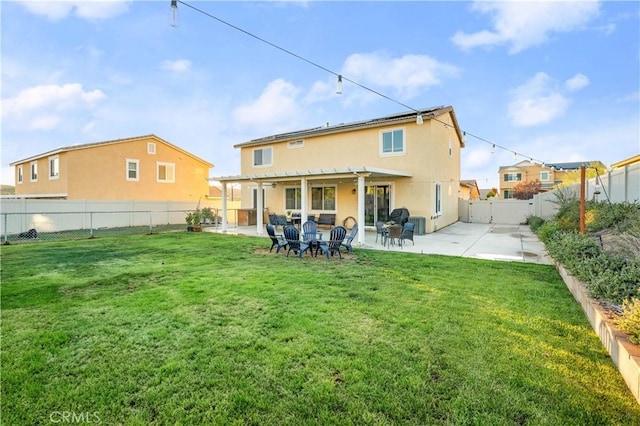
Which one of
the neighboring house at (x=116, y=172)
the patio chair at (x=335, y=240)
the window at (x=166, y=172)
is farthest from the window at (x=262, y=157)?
the patio chair at (x=335, y=240)

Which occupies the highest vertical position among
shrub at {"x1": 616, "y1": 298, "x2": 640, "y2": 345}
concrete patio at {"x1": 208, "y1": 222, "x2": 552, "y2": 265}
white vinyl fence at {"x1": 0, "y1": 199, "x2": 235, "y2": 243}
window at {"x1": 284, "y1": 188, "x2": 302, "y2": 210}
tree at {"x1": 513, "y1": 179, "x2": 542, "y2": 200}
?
tree at {"x1": 513, "y1": 179, "x2": 542, "y2": 200}

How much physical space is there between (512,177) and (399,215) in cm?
4172

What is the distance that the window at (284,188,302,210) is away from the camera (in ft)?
62.1

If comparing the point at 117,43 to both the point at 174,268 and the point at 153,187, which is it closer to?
the point at 174,268

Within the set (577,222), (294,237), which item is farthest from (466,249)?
(294,237)

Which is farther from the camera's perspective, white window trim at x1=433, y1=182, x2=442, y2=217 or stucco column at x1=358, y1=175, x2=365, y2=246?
white window trim at x1=433, y1=182, x2=442, y2=217

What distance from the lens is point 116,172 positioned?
69.6 feet

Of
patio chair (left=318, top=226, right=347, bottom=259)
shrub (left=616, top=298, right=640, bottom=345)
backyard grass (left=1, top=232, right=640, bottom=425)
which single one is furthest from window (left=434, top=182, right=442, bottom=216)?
shrub (left=616, top=298, right=640, bottom=345)

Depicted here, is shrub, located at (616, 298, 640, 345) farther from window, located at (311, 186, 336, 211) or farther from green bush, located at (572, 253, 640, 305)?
window, located at (311, 186, 336, 211)

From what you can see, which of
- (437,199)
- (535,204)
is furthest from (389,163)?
(535,204)

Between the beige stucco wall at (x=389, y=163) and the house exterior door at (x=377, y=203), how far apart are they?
1.03 feet

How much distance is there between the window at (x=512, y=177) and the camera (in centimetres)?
4734

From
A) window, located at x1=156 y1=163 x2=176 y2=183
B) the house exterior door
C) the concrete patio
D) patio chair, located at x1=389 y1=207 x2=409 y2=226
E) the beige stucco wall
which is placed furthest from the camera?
window, located at x1=156 y1=163 x2=176 y2=183

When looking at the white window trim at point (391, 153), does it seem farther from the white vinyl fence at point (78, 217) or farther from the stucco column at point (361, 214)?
the white vinyl fence at point (78, 217)
